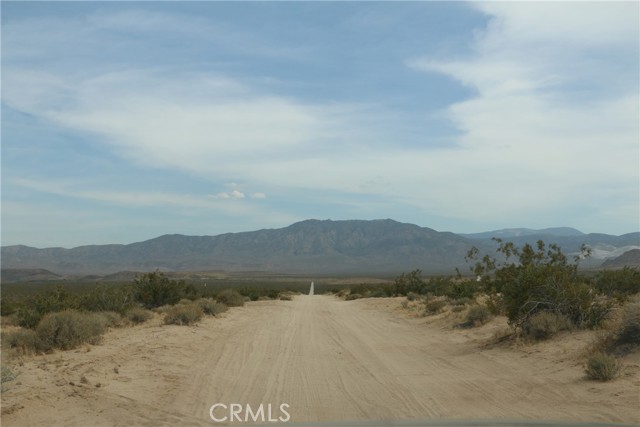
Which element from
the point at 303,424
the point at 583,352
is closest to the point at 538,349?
the point at 583,352

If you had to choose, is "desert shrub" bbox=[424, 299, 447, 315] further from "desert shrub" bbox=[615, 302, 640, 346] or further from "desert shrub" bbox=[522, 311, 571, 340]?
"desert shrub" bbox=[615, 302, 640, 346]

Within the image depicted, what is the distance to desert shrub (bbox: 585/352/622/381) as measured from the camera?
473 inches

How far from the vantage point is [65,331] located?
1773cm

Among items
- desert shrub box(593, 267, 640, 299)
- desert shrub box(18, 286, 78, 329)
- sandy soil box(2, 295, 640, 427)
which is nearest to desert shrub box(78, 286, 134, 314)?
desert shrub box(18, 286, 78, 329)

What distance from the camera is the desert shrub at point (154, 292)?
33.8 m

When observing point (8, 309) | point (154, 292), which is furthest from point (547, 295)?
point (8, 309)

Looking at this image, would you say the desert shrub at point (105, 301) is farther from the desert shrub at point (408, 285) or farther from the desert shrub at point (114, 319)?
the desert shrub at point (408, 285)

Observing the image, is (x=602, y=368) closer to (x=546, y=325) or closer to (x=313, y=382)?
(x=546, y=325)

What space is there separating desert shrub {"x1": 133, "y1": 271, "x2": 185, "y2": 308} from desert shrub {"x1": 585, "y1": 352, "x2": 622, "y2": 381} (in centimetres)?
2611

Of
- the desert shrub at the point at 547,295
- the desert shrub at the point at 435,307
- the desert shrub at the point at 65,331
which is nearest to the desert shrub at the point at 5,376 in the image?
the desert shrub at the point at 65,331

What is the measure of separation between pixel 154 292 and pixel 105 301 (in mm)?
6408

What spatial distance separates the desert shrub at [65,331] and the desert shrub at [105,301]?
8087 millimetres

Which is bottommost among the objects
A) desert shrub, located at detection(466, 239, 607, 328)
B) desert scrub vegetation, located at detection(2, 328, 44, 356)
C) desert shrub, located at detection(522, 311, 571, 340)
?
desert scrub vegetation, located at detection(2, 328, 44, 356)

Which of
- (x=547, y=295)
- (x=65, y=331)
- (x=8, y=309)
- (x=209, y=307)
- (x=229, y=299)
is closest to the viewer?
(x=65, y=331)
